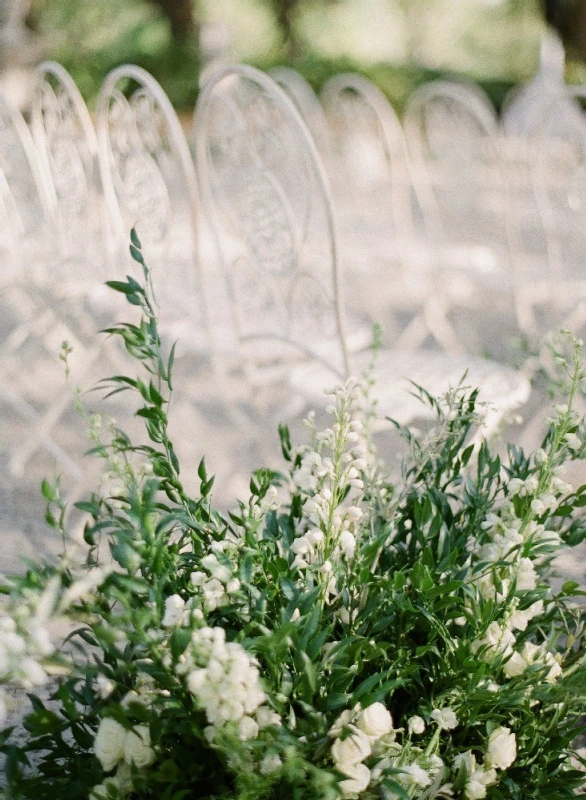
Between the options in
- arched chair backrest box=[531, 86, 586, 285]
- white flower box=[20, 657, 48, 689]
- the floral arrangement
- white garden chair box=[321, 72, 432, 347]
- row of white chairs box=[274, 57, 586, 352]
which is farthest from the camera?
white garden chair box=[321, 72, 432, 347]

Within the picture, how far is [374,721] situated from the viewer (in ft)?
3.39

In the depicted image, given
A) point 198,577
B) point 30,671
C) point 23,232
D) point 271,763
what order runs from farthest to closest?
point 23,232
point 198,577
point 271,763
point 30,671

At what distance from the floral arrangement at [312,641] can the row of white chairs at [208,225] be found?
22.2 inches

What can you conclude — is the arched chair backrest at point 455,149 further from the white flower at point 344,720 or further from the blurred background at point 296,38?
the blurred background at point 296,38

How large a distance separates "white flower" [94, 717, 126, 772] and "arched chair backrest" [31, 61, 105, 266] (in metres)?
1.90

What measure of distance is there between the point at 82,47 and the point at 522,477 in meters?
17.0

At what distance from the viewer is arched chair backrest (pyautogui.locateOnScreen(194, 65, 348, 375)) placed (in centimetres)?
206

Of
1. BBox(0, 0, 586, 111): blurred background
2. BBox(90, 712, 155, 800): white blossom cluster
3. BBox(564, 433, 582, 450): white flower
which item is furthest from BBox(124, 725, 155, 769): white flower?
BBox(0, 0, 586, 111): blurred background

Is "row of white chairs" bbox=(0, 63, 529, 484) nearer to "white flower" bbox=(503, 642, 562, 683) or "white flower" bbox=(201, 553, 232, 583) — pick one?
"white flower" bbox=(503, 642, 562, 683)

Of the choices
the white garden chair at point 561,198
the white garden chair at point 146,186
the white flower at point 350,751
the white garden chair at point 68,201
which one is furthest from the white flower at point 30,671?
the white garden chair at point 561,198

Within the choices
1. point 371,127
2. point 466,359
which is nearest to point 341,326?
point 466,359

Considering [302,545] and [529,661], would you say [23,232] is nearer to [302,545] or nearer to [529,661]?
[302,545]

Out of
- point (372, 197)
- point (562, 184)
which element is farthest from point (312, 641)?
point (372, 197)

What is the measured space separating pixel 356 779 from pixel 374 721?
66 mm
